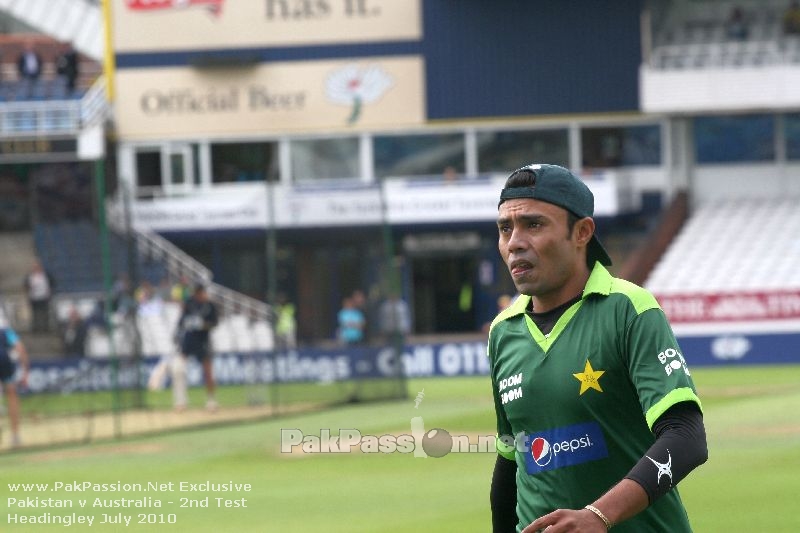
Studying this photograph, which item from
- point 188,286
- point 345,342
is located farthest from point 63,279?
point 345,342

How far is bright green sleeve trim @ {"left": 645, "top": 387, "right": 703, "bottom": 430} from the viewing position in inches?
188

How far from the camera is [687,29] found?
157 ft

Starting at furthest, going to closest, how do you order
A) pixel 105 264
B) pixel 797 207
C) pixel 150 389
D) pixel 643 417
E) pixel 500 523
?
pixel 797 207
pixel 150 389
pixel 105 264
pixel 500 523
pixel 643 417

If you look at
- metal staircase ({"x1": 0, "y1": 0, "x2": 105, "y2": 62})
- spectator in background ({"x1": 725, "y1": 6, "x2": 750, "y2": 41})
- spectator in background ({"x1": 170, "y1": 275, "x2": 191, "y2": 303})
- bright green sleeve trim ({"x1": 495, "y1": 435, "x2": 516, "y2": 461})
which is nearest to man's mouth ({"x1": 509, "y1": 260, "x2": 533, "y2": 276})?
bright green sleeve trim ({"x1": 495, "y1": 435, "x2": 516, "y2": 461})

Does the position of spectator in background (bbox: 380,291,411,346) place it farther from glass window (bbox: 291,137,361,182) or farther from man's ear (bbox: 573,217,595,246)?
man's ear (bbox: 573,217,595,246)

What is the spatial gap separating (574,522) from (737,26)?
144ft

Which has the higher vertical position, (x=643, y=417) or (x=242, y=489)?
(x=643, y=417)

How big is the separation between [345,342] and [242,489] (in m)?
11.2

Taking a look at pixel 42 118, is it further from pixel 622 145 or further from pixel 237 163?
pixel 622 145

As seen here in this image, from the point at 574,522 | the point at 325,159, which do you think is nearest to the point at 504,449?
the point at 574,522

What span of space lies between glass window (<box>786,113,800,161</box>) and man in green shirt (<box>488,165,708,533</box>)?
4353 cm

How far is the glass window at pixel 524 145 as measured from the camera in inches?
1922

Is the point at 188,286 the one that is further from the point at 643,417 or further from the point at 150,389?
the point at 643,417

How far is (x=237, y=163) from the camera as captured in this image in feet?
165
